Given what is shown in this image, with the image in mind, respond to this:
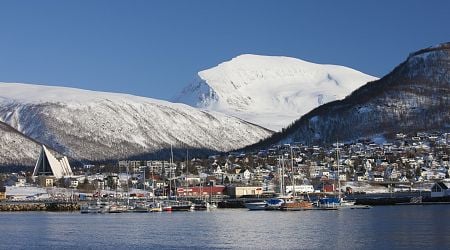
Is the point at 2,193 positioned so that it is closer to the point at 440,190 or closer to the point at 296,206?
the point at 296,206

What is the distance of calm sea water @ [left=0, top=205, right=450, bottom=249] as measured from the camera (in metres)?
66.0

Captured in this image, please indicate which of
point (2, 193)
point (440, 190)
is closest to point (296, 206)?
point (440, 190)

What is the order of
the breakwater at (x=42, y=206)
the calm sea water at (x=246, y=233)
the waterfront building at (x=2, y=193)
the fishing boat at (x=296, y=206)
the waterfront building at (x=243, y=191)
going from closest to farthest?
the calm sea water at (x=246, y=233) → the fishing boat at (x=296, y=206) → the breakwater at (x=42, y=206) → the waterfront building at (x=243, y=191) → the waterfront building at (x=2, y=193)

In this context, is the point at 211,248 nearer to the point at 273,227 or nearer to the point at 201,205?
the point at 273,227

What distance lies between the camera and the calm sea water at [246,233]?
66000 mm

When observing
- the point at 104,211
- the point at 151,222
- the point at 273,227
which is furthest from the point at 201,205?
the point at 273,227

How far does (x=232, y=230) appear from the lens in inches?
3228

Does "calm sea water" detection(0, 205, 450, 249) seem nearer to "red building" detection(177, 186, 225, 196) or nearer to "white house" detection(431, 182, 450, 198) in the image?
"white house" detection(431, 182, 450, 198)

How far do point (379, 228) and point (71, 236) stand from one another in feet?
86.4

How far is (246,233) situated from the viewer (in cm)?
7731

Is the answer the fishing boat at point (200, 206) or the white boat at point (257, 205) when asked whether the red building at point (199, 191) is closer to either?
the fishing boat at point (200, 206)

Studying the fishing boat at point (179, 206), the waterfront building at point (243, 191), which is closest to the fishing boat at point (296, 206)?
the fishing boat at point (179, 206)

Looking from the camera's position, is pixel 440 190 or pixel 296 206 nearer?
pixel 296 206

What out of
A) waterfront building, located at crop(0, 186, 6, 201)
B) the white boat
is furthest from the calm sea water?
waterfront building, located at crop(0, 186, 6, 201)
